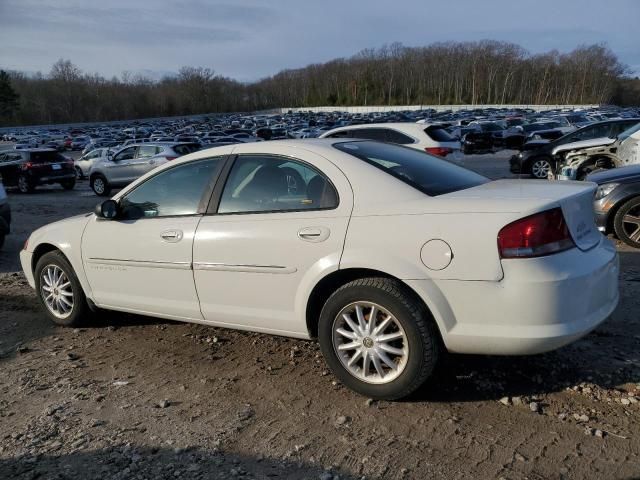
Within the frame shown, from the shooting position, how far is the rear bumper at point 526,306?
115 inches

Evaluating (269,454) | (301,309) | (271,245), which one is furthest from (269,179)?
(269,454)

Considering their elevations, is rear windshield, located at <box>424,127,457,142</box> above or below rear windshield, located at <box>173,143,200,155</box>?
above

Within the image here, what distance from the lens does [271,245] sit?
3574 millimetres

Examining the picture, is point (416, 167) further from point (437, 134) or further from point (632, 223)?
point (437, 134)

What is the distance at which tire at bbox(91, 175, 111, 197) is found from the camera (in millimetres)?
17875

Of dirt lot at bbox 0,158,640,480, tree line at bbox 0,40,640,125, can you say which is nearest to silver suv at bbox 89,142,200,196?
dirt lot at bbox 0,158,640,480

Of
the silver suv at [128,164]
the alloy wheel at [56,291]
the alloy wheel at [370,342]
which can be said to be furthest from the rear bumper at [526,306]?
the silver suv at [128,164]

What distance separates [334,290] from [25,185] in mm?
18296

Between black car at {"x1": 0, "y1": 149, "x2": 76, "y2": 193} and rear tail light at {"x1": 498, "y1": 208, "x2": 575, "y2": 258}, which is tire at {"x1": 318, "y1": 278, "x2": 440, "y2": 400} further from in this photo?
black car at {"x1": 0, "y1": 149, "x2": 76, "y2": 193}

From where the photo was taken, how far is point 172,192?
4.29 m

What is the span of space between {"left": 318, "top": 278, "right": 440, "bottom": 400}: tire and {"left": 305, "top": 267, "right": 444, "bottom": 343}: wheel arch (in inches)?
1.1

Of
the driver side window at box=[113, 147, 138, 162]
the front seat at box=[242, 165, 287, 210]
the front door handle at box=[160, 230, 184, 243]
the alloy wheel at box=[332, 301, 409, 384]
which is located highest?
the front seat at box=[242, 165, 287, 210]

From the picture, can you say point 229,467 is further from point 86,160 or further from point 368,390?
point 86,160

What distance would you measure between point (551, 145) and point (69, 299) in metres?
14.3
